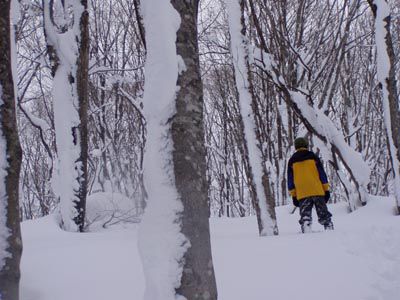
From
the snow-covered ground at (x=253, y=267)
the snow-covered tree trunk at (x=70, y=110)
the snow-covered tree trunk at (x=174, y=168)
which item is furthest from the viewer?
the snow-covered tree trunk at (x=70, y=110)

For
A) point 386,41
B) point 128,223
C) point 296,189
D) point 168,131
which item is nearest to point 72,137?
point 128,223

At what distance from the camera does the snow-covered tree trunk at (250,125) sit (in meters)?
6.54

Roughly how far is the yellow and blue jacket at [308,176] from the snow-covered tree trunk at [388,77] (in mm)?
1668

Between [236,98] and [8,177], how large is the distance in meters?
10.7

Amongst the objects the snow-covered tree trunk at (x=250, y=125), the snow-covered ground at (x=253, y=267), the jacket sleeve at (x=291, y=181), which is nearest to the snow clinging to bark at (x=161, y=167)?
the snow-covered ground at (x=253, y=267)

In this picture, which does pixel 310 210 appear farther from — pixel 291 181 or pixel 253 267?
pixel 253 267

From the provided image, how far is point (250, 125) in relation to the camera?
6.75 meters

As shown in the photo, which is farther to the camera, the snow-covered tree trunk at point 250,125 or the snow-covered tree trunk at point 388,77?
the snow-covered tree trunk at point 388,77

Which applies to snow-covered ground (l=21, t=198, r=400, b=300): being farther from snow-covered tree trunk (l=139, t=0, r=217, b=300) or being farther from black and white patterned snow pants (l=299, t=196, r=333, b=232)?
snow-covered tree trunk (l=139, t=0, r=217, b=300)

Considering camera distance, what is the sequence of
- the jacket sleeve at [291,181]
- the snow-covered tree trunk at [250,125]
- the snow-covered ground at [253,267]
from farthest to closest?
the jacket sleeve at [291,181], the snow-covered tree trunk at [250,125], the snow-covered ground at [253,267]

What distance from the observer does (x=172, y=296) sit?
2207 mm

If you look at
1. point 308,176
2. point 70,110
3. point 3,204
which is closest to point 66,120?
point 70,110

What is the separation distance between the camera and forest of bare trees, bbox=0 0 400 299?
6727 millimetres

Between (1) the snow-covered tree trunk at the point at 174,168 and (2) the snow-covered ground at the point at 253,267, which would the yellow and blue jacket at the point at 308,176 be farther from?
(1) the snow-covered tree trunk at the point at 174,168
